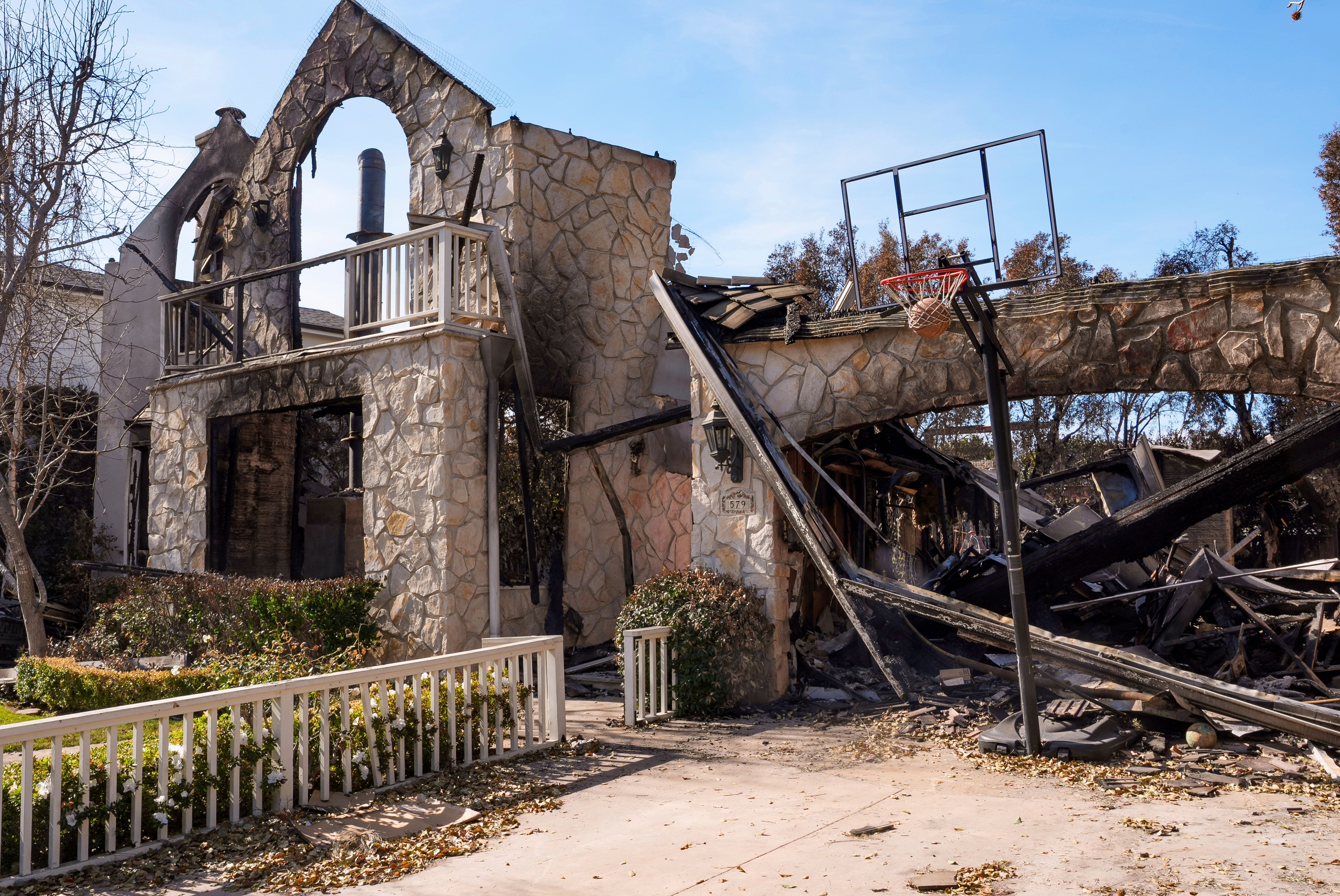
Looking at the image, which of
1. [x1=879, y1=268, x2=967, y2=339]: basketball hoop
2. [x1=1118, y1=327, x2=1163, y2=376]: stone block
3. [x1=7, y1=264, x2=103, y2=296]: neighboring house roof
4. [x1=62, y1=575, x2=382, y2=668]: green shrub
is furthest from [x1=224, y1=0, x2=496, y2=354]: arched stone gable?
[x1=1118, y1=327, x2=1163, y2=376]: stone block

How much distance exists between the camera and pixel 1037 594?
1034 centimetres

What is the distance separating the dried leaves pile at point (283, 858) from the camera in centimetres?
497

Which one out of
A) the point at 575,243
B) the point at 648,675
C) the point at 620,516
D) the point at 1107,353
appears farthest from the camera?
the point at 575,243

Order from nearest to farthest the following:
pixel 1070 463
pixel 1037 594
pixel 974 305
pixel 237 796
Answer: pixel 237 796 < pixel 974 305 < pixel 1037 594 < pixel 1070 463

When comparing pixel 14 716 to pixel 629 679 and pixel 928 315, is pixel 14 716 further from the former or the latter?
pixel 928 315

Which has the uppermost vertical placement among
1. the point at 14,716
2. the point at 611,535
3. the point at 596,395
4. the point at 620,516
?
the point at 596,395

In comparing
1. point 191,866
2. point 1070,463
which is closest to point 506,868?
point 191,866

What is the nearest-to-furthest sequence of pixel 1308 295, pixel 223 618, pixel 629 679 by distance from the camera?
1. pixel 1308 295
2. pixel 629 679
3. pixel 223 618

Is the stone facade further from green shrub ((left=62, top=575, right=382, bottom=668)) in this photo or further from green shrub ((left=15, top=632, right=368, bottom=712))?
green shrub ((left=15, top=632, right=368, bottom=712))

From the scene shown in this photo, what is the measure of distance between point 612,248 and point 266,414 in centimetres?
543

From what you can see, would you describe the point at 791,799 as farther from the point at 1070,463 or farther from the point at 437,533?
the point at 1070,463

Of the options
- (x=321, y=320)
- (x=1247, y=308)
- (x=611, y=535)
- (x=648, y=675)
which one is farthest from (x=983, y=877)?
(x=321, y=320)

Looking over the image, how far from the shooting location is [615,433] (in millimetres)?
11516

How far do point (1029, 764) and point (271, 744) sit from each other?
480 centimetres
